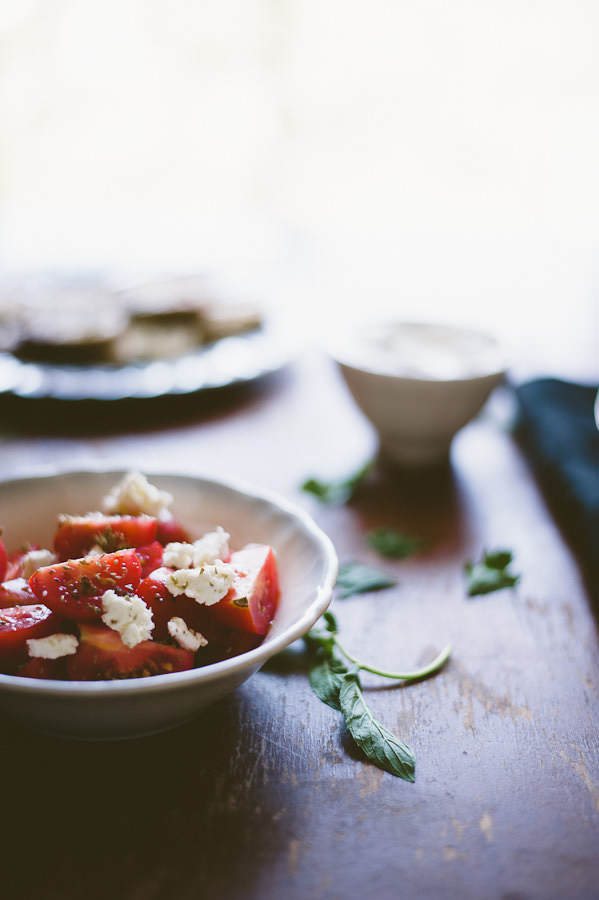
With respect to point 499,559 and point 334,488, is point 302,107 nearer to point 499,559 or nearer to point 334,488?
point 334,488

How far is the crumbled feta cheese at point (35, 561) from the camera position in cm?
76

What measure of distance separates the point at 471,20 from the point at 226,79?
6.11 ft

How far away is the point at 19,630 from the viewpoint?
2.14 feet

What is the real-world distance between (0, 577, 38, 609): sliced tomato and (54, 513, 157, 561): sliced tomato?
0.22 feet

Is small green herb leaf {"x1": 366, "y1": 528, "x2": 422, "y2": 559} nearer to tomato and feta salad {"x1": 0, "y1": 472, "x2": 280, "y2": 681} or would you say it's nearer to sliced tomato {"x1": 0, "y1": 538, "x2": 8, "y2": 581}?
tomato and feta salad {"x1": 0, "y1": 472, "x2": 280, "y2": 681}

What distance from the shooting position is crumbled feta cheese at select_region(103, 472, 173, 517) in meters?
0.82

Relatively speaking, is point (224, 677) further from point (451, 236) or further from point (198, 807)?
point (451, 236)

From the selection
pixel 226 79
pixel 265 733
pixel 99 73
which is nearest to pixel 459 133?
pixel 226 79

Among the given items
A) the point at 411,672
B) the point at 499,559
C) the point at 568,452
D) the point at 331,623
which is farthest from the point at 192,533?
the point at 568,452

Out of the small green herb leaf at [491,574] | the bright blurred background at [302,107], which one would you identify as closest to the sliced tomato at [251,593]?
the small green herb leaf at [491,574]

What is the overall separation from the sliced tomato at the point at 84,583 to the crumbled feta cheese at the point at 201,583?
1.5 inches

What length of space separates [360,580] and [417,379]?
0.35 m

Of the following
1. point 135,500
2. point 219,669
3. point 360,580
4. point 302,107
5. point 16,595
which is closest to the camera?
point 219,669

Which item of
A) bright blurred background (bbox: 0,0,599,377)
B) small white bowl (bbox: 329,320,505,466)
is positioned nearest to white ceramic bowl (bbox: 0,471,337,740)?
small white bowl (bbox: 329,320,505,466)
